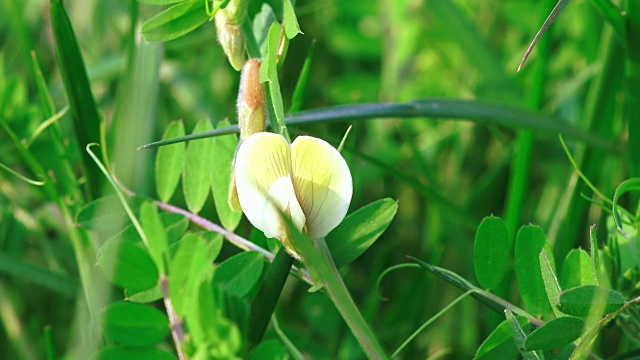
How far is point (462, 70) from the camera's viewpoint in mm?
1877

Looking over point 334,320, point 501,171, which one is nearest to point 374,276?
point 334,320

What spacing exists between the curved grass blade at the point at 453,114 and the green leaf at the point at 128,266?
1.04 feet

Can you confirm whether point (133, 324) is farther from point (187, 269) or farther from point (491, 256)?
point (491, 256)

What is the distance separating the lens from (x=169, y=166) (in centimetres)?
93

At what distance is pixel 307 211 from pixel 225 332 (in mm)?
149

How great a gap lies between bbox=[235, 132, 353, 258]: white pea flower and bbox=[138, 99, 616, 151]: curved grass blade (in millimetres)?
287

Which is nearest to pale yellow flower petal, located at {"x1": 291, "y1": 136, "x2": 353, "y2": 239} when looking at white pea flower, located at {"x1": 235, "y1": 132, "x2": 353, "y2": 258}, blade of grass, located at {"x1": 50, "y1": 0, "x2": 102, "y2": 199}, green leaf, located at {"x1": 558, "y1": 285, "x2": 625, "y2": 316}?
white pea flower, located at {"x1": 235, "y1": 132, "x2": 353, "y2": 258}

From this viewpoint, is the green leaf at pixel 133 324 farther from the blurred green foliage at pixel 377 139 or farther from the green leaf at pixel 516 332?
the green leaf at pixel 516 332

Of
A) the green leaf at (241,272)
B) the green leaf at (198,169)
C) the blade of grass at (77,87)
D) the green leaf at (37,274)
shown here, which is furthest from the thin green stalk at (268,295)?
the green leaf at (37,274)

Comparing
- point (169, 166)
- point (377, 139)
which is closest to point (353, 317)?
point (169, 166)

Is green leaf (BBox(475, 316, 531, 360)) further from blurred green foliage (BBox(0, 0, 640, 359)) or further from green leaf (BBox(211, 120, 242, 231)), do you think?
green leaf (BBox(211, 120, 242, 231))

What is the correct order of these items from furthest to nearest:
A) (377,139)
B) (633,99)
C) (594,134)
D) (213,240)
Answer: (377,139) → (594,134) → (633,99) → (213,240)

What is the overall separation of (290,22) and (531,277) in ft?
1.17

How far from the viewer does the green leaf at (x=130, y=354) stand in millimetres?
603
